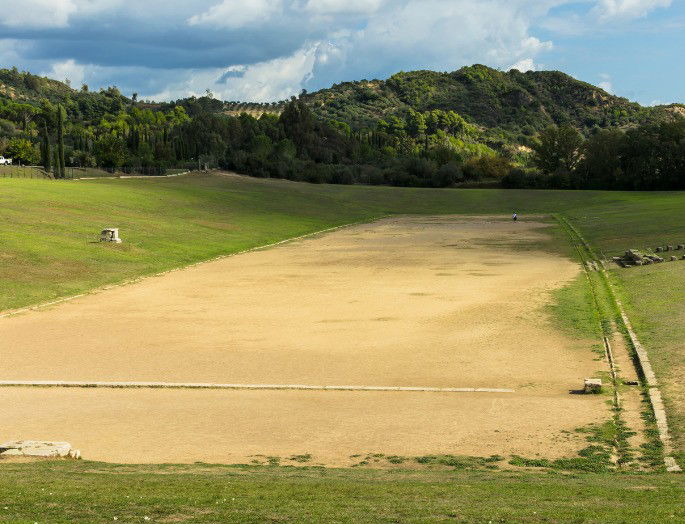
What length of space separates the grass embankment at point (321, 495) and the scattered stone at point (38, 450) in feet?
2.29

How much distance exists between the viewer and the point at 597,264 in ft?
147

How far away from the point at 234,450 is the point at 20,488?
4618mm

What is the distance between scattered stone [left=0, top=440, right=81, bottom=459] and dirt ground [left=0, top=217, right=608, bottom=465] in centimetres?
52

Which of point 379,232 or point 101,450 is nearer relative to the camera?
point 101,450

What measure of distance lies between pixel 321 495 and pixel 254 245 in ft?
150

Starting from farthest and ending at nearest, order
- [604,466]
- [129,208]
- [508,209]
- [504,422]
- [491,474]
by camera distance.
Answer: [508,209] < [129,208] < [504,422] < [604,466] < [491,474]

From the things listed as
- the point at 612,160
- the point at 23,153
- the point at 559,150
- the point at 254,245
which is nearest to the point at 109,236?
the point at 254,245

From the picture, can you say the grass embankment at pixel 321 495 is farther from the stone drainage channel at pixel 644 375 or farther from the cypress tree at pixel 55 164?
the cypress tree at pixel 55 164

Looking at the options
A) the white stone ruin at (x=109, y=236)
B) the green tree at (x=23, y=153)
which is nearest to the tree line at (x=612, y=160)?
the green tree at (x=23, y=153)

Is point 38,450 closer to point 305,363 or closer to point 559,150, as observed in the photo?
point 305,363

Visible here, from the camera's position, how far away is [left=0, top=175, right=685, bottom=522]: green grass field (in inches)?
392

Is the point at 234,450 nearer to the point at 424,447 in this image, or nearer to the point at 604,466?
the point at 424,447

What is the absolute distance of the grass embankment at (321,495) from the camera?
9.59 meters

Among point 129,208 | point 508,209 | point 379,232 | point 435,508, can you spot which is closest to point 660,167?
point 508,209
